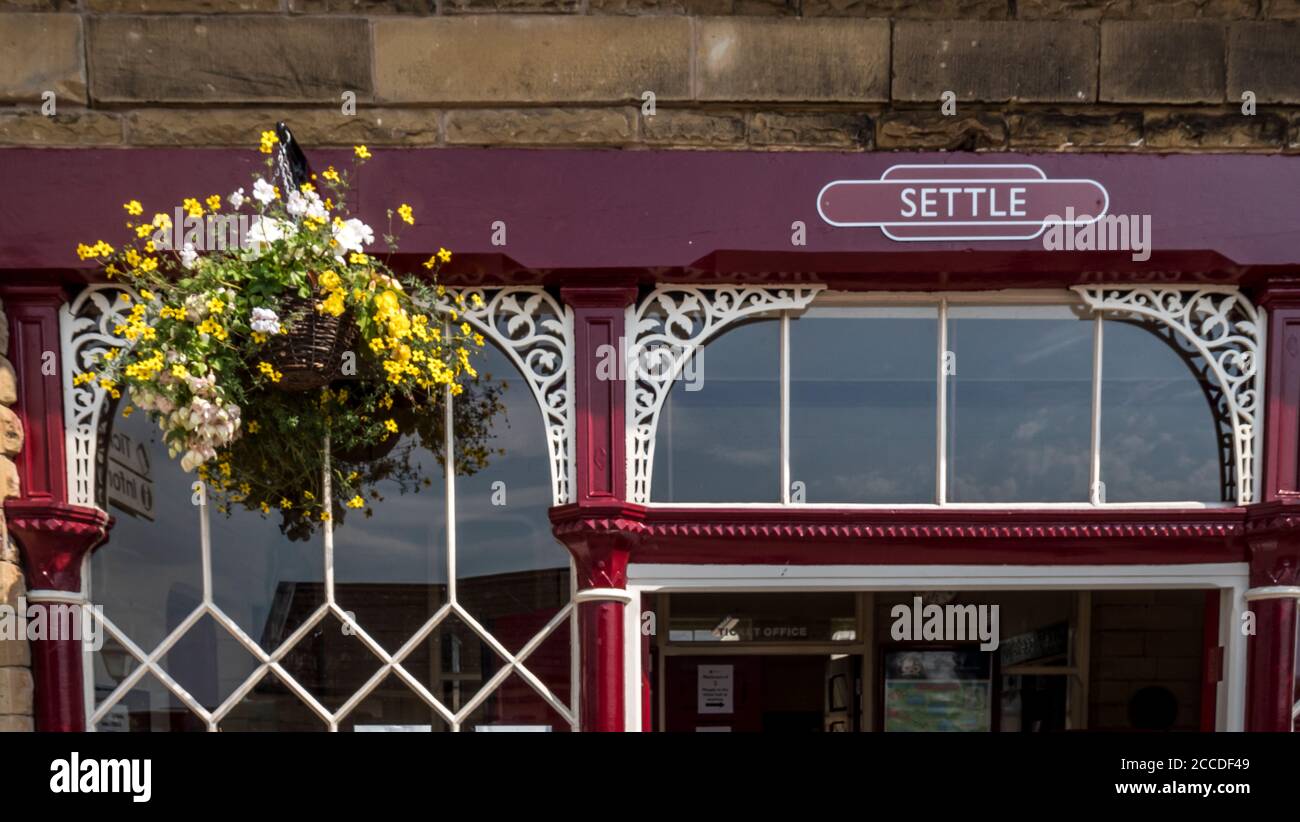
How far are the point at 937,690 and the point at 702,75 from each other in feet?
14.7

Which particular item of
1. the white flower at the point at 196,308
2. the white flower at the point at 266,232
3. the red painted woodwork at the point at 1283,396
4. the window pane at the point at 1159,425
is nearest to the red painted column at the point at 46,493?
the white flower at the point at 196,308

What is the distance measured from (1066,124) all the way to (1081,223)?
0.46 m

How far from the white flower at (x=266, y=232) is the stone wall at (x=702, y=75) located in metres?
0.67

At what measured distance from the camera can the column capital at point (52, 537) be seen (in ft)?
11.7

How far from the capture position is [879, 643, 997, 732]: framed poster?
6.02 m

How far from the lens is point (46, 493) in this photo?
3.60 meters

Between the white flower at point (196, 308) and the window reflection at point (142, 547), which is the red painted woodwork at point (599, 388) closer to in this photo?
the white flower at point (196, 308)

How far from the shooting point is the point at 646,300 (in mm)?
3816

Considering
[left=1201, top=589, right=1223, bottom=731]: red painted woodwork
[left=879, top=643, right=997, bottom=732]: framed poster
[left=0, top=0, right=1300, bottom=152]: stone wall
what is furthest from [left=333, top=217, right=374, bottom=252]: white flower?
[left=879, top=643, right=997, bottom=732]: framed poster

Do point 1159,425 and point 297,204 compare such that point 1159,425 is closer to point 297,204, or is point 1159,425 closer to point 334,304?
point 334,304

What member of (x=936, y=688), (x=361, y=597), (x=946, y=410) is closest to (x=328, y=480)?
(x=361, y=597)

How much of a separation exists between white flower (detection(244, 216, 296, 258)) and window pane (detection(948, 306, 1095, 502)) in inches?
110

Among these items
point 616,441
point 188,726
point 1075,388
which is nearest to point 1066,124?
point 1075,388

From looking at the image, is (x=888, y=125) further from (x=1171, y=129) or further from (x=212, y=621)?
(x=212, y=621)
